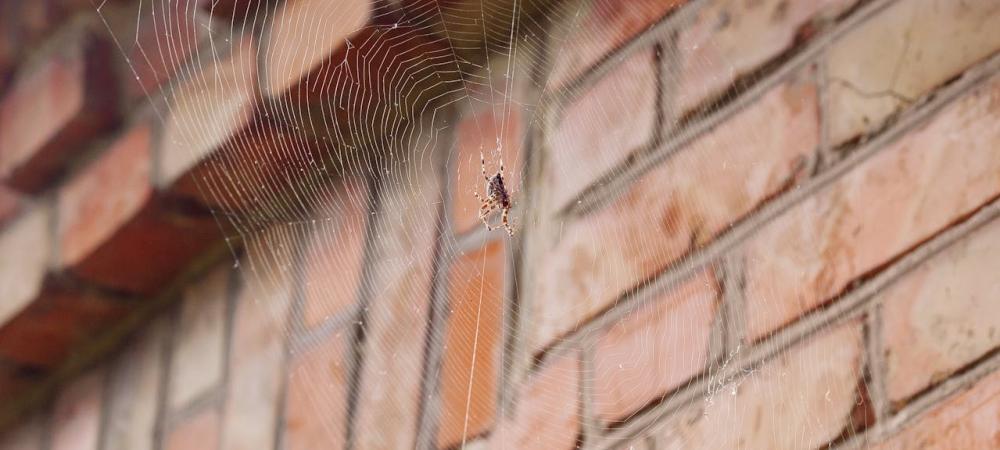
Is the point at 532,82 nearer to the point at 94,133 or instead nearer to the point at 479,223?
the point at 479,223

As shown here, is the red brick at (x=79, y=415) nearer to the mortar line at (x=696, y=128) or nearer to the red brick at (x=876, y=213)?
the mortar line at (x=696, y=128)

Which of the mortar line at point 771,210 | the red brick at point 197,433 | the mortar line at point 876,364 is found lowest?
the mortar line at point 876,364

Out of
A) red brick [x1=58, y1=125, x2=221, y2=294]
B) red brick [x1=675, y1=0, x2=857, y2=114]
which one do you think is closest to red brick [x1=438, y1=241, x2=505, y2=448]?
red brick [x1=675, y1=0, x2=857, y2=114]

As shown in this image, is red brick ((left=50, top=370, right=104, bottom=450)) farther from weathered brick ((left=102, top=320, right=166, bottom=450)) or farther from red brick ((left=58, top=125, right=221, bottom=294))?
red brick ((left=58, top=125, right=221, bottom=294))

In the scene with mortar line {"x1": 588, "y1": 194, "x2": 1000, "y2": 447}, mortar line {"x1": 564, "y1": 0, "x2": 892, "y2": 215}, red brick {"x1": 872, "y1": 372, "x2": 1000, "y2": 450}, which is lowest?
red brick {"x1": 872, "y1": 372, "x2": 1000, "y2": 450}

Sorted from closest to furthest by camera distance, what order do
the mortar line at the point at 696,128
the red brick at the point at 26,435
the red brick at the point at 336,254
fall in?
the mortar line at the point at 696,128, the red brick at the point at 336,254, the red brick at the point at 26,435

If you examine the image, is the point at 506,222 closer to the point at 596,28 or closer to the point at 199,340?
the point at 596,28

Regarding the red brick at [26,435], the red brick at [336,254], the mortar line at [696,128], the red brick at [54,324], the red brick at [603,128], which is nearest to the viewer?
the mortar line at [696,128]

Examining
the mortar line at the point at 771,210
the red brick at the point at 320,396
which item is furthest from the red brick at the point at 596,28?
the red brick at the point at 320,396
